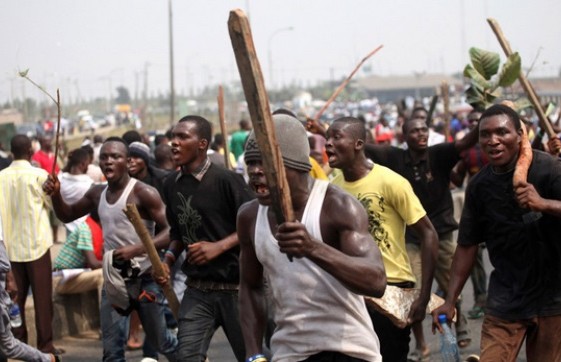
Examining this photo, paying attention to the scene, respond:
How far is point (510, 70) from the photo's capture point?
23.6 ft

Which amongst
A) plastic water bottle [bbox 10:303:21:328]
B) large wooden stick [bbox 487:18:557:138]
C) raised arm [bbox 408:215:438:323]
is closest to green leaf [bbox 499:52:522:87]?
large wooden stick [bbox 487:18:557:138]

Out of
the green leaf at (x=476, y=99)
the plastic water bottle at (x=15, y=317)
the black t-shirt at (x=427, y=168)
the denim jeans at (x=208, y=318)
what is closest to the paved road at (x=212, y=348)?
the plastic water bottle at (x=15, y=317)

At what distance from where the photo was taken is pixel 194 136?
7031 mm

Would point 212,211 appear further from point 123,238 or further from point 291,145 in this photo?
point 291,145

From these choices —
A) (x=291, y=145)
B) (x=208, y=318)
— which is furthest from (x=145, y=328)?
(x=291, y=145)

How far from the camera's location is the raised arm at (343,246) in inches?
157

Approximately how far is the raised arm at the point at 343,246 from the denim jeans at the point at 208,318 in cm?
238

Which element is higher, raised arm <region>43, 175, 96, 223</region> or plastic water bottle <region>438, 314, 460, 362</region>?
raised arm <region>43, 175, 96, 223</region>

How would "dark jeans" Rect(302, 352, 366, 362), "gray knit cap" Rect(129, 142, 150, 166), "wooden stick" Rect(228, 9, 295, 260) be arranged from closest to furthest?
"wooden stick" Rect(228, 9, 295, 260) → "dark jeans" Rect(302, 352, 366, 362) → "gray knit cap" Rect(129, 142, 150, 166)

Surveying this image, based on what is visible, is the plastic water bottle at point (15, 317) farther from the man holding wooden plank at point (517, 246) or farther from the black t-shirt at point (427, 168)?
the man holding wooden plank at point (517, 246)

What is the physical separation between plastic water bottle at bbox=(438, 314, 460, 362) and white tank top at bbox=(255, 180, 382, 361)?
4.54ft

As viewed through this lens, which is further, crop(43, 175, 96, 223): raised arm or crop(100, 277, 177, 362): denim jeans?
crop(43, 175, 96, 223): raised arm

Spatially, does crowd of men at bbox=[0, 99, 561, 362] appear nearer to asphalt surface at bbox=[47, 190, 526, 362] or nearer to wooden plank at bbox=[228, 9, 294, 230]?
wooden plank at bbox=[228, 9, 294, 230]

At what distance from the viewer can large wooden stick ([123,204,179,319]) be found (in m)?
6.38
